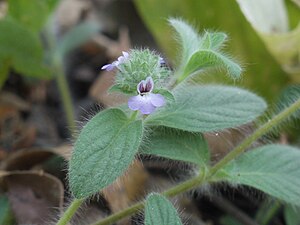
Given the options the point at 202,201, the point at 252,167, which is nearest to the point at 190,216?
the point at 202,201

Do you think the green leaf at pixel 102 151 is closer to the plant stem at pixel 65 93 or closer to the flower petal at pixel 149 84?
the flower petal at pixel 149 84

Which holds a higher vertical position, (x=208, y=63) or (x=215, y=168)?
(x=208, y=63)

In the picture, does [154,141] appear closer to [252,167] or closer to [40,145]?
[252,167]

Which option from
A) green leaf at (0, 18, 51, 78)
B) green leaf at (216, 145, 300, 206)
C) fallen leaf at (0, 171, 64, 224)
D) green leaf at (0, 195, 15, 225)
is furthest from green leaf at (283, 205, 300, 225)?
green leaf at (0, 18, 51, 78)

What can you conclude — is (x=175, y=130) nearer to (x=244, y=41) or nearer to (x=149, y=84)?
(x=149, y=84)

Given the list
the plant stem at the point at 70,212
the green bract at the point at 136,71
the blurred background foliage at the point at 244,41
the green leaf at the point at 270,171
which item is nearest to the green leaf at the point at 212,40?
the green bract at the point at 136,71

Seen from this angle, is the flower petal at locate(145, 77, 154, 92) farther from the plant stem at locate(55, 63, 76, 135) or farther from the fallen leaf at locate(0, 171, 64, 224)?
the plant stem at locate(55, 63, 76, 135)

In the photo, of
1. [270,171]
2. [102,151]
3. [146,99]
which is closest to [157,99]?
[146,99]
